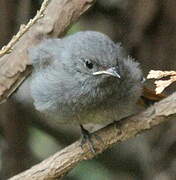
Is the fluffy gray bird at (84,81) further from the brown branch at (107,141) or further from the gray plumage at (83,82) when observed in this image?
the brown branch at (107,141)

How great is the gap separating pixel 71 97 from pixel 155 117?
539 mm

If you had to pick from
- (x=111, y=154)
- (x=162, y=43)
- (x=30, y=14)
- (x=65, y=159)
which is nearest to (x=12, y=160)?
(x=111, y=154)

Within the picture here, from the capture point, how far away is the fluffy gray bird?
3574 mm

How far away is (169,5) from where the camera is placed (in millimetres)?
4910

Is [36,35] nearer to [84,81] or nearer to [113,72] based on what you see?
[84,81]

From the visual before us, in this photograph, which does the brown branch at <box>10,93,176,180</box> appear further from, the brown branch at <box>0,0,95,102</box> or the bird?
the brown branch at <box>0,0,95,102</box>

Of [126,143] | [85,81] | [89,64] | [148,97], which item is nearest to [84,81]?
[85,81]

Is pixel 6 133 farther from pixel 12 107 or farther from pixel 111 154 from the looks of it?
pixel 111 154

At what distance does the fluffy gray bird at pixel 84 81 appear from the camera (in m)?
3.57

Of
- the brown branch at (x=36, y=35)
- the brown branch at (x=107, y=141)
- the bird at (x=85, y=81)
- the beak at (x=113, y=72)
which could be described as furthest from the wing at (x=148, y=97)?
the brown branch at (x=36, y=35)

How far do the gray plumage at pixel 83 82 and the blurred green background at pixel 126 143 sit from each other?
1141mm

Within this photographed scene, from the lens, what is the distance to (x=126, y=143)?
214 inches

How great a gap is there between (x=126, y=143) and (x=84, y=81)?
6.00 feet

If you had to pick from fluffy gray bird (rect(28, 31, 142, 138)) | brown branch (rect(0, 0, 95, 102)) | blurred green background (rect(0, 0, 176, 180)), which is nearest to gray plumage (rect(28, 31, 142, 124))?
fluffy gray bird (rect(28, 31, 142, 138))
